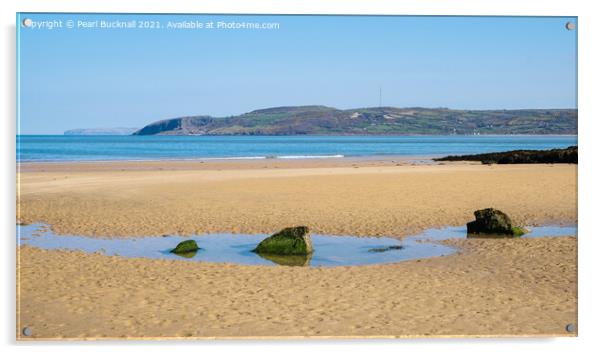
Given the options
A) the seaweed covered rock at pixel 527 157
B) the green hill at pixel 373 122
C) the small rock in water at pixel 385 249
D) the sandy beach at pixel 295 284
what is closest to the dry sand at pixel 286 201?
the sandy beach at pixel 295 284

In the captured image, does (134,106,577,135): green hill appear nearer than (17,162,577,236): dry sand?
Yes

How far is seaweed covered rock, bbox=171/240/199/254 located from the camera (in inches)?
397

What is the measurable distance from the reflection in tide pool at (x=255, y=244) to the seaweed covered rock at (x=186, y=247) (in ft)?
0.41

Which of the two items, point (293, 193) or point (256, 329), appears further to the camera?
point (293, 193)

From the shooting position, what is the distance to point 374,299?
7.39 metres

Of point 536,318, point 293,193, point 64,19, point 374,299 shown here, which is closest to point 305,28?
point 64,19

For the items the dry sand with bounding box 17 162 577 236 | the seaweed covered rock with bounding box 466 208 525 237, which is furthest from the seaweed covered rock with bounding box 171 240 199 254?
the seaweed covered rock with bounding box 466 208 525 237

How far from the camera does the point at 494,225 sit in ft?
37.3

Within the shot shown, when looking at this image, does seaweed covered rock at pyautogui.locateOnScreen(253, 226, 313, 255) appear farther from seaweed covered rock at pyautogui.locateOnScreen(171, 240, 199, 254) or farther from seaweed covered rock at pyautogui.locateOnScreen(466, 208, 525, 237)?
seaweed covered rock at pyautogui.locateOnScreen(466, 208, 525, 237)

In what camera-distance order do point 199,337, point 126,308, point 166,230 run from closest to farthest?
1. point 199,337
2. point 126,308
3. point 166,230

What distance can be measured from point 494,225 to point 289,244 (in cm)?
391

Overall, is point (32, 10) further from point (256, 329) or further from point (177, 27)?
point (256, 329)

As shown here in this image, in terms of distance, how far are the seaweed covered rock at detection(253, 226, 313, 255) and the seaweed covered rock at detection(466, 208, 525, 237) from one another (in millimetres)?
3401
